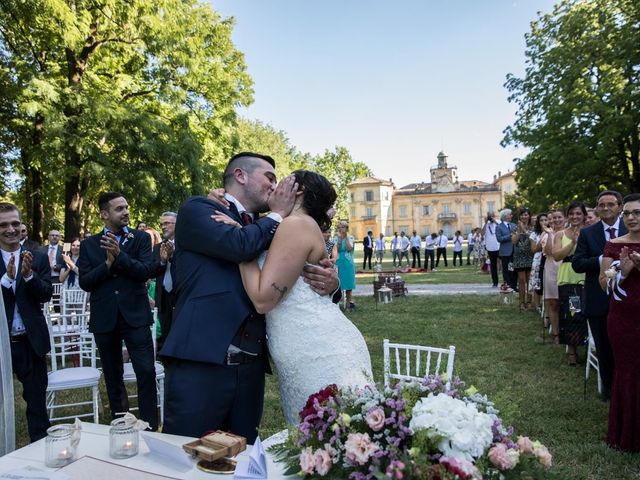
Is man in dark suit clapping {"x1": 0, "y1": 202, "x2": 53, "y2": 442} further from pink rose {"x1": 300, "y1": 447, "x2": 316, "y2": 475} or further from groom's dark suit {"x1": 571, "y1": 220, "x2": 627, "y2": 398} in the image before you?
groom's dark suit {"x1": 571, "y1": 220, "x2": 627, "y2": 398}

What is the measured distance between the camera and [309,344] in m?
2.39

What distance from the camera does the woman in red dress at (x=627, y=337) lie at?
3879mm

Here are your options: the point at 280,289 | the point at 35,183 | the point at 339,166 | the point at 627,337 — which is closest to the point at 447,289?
the point at 627,337

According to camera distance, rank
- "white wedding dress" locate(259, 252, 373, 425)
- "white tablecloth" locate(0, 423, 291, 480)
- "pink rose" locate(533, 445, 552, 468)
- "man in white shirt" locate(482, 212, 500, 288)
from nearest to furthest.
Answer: "pink rose" locate(533, 445, 552, 468)
"white tablecloth" locate(0, 423, 291, 480)
"white wedding dress" locate(259, 252, 373, 425)
"man in white shirt" locate(482, 212, 500, 288)

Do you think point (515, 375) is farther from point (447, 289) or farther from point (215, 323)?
point (447, 289)

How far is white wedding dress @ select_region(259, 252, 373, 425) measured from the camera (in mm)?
2398

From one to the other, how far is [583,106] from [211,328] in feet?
74.2

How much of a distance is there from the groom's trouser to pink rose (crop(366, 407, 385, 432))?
107 cm

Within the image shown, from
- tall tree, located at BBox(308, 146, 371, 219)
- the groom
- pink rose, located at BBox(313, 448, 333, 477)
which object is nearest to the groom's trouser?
the groom

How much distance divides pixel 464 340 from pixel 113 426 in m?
7.18

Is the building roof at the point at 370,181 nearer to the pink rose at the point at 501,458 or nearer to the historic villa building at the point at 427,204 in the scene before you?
the historic villa building at the point at 427,204

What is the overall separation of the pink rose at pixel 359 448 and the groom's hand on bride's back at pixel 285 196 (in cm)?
128

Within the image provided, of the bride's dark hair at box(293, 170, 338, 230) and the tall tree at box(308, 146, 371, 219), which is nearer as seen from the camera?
the bride's dark hair at box(293, 170, 338, 230)

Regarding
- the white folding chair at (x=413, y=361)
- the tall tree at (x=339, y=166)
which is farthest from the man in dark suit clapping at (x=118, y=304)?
the tall tree at (x=339, y=166)
